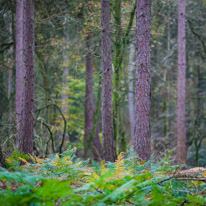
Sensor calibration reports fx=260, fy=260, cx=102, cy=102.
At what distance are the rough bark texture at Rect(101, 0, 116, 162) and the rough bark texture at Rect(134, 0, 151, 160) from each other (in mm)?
2065

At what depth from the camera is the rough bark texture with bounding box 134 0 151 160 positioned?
22.2ft

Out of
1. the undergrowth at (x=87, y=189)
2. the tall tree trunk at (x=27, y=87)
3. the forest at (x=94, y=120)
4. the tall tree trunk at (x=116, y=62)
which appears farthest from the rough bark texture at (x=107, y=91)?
the undergrowth at (x=87, y=189)

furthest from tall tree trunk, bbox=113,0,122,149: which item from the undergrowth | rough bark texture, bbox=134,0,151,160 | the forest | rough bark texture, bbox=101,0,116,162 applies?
the undergrowth

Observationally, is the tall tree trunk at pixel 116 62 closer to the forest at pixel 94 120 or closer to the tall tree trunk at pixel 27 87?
the forest at pixel 94 120

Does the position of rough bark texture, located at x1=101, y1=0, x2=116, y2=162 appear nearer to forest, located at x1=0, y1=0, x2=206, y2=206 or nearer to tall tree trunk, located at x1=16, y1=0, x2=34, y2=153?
forest, located at x1=0, y1=0, x2=206, y2=206

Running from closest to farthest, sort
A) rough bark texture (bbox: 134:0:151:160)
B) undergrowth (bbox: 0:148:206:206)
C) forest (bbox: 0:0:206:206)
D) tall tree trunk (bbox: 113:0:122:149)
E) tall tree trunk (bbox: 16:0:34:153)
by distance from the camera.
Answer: undergrowth (bbox: 0:148:206:206)
forest (bbox: 0:0:206:206)
rough bark texture (bbox: 134:0:151:160)
tall tree trunk (bbox: 16:0:34:153)
tall tree trunk (bbox: 113:0:122:149)

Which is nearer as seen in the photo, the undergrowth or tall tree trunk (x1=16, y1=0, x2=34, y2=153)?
the undergrowth

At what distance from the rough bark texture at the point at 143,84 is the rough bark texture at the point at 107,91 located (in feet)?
6.78

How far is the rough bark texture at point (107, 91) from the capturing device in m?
8.82

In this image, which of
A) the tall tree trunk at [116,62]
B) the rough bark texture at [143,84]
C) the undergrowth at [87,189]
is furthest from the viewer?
the tall tree trunk at [116,62]

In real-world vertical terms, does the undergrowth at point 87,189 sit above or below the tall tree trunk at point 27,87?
below

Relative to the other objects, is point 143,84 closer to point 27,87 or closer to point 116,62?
point 27,87

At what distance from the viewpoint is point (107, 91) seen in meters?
8.95

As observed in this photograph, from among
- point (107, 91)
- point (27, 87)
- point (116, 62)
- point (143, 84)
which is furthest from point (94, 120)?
point (143, 84)
